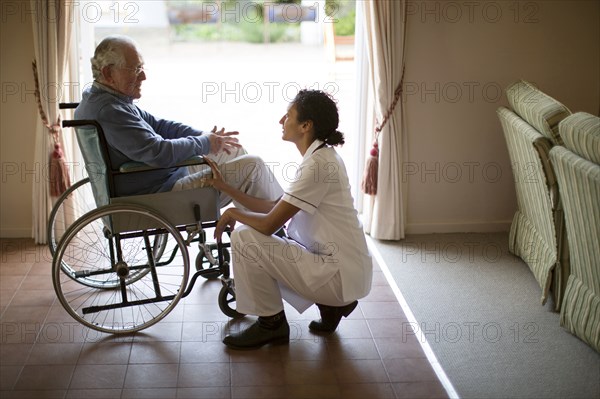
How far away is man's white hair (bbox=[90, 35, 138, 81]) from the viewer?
10.6 feet

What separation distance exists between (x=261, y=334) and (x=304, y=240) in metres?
0.44

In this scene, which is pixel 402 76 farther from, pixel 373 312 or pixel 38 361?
pixel 38 361

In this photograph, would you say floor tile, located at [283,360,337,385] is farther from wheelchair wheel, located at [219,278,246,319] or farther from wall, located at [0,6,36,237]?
wall, located at [0,6,36,237]

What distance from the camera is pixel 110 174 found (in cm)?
317

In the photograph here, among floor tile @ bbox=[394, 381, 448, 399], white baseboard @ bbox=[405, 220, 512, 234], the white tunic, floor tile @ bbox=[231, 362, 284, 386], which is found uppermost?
the white tunic

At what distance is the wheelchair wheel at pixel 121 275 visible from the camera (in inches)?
126

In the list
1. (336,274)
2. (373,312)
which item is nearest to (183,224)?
(336,274)

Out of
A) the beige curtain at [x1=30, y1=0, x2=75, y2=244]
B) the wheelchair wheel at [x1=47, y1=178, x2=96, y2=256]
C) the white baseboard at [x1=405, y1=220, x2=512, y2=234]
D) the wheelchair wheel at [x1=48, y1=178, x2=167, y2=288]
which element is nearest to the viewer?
the wheelchair wheel at [x1=48, y1=178, x2=167, y2=288]

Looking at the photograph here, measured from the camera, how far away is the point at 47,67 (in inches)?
166

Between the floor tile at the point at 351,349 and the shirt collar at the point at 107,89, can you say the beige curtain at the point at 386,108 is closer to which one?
the floor tile at the point at 351,349

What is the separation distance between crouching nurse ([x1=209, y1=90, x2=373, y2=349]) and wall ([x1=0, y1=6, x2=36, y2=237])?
168 centimetres

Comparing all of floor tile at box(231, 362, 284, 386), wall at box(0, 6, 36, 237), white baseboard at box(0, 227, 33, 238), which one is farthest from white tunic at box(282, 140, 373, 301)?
white baseboard at box(0, 227, 33, 238)

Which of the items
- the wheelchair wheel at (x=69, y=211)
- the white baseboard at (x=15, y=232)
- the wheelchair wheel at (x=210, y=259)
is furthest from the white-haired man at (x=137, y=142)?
the white baseboard at (x=15, y=232)

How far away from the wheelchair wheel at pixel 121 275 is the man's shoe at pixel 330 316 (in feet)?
2.03
